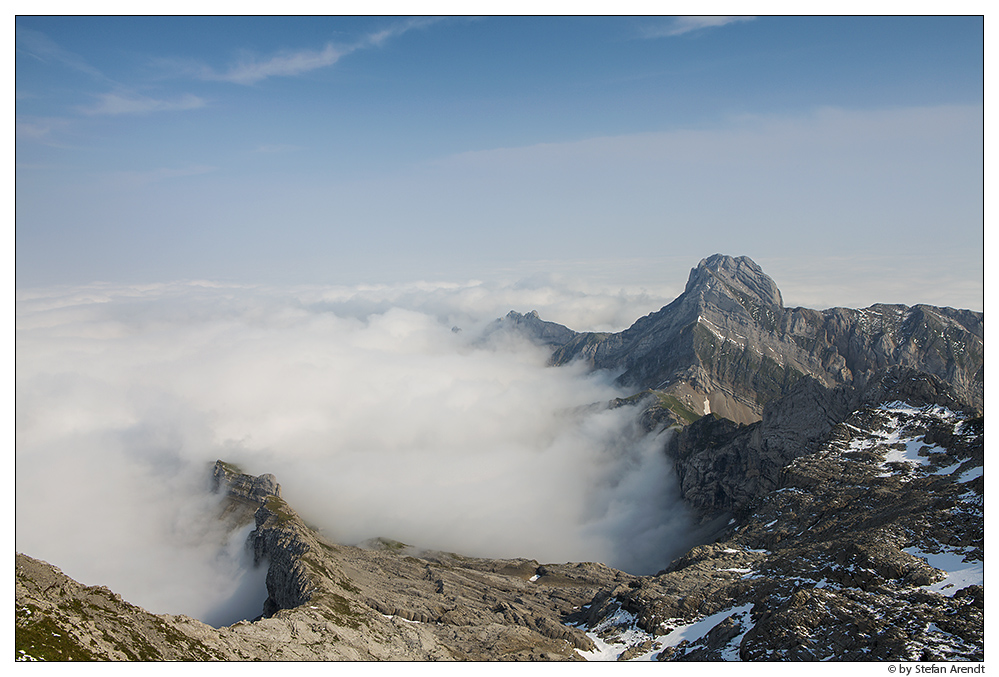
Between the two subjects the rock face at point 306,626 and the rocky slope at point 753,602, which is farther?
the rock face at point 306,626

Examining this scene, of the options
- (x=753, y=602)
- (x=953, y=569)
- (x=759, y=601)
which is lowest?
(x=753, y=602)

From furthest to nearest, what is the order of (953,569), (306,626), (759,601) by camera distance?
(306,626) → (759,601) → (953,569)

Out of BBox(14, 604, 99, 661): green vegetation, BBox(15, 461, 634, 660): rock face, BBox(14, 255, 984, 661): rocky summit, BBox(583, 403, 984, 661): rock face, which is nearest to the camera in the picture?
BBox(14, 604, 99, 661): green vegetation

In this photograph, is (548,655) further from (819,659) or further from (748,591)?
(819,659)

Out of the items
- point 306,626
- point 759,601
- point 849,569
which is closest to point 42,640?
point 306,626

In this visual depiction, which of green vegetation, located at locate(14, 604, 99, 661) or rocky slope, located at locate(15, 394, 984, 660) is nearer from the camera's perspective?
green vegetation, located at locate(14, 604, 99, 661)

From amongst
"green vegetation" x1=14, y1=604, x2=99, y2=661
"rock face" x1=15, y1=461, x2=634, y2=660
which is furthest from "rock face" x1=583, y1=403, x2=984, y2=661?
"green vegetation" x1=14, y1=604, x2=99, y2=661

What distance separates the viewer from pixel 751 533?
163375 mm

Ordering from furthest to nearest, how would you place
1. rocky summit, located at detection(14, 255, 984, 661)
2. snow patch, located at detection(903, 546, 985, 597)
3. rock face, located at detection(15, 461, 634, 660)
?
snow patch, located at detection(903, 546, 985, 597), rock face, located at detection(15, 461, 634, 660), rocky summit, located at detection(14, 255, 984, 661)

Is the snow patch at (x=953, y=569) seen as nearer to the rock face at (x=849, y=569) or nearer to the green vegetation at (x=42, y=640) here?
the rock face at (x=849, y=569)

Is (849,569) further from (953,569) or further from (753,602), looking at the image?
(753,602)

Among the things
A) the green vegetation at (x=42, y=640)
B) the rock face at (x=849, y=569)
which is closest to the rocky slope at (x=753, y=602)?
the green vegetation at (x=42, y=640)

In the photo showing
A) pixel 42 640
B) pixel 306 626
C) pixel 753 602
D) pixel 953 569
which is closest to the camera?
pixel 42 640

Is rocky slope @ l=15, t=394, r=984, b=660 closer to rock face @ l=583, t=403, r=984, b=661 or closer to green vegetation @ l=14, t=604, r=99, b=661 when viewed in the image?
green vegetation @ l=14, t=604, r=99, b=661
